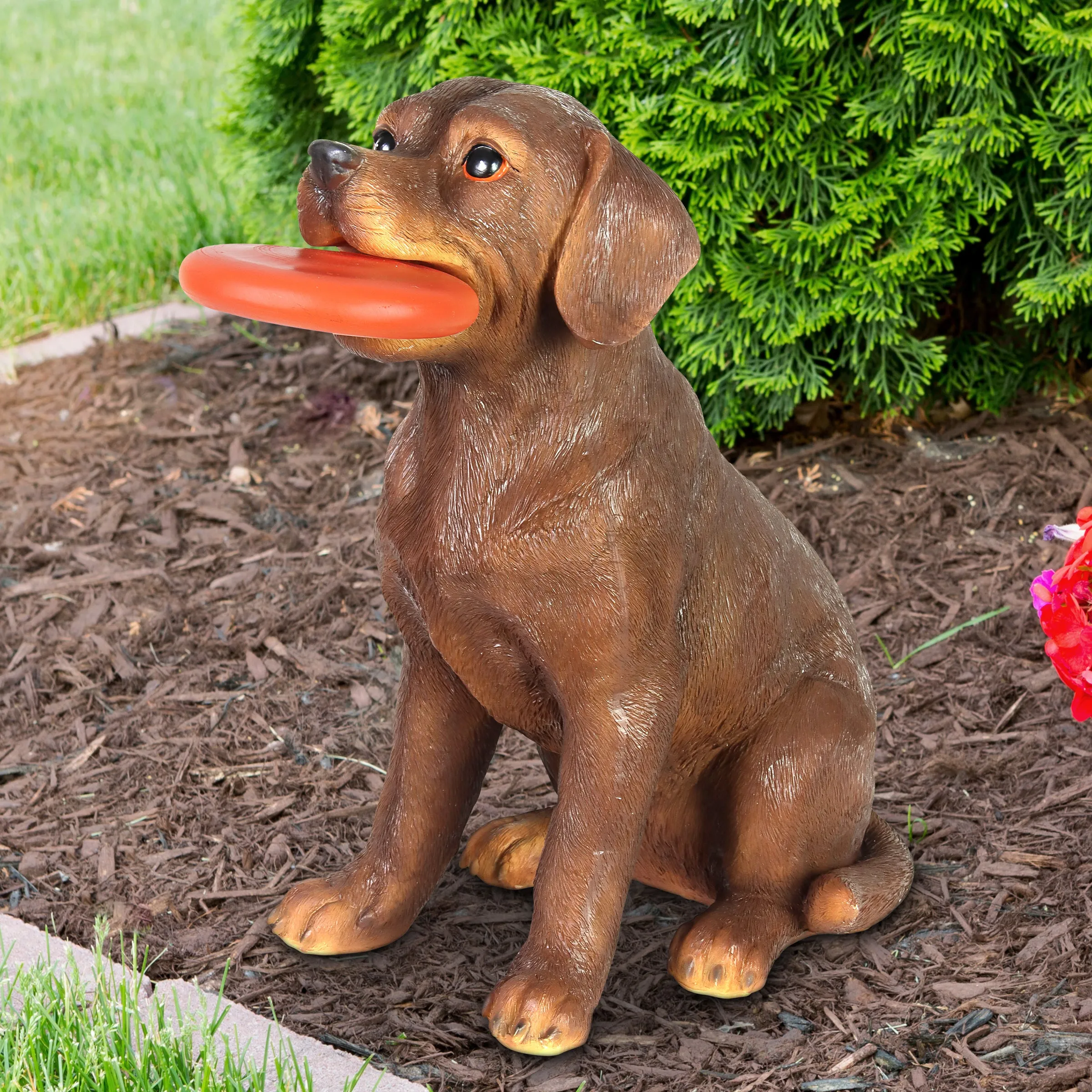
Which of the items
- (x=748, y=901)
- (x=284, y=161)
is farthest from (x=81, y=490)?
(x=748, y=901)

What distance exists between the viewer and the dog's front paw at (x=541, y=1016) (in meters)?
2.64

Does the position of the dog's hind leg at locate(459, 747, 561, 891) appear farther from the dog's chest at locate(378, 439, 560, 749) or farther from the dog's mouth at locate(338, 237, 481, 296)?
the dog's mouth at locate(338, 237, 481, 296)

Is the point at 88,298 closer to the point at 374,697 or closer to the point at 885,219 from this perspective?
the point at 374,697

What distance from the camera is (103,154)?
8641mm

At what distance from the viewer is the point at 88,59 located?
11156mm

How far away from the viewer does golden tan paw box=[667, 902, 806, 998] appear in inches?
111

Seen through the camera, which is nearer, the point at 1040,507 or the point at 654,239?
the point at 654,239

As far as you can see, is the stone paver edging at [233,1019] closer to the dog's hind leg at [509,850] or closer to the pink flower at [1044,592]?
the dog's hind leg at [509,850]

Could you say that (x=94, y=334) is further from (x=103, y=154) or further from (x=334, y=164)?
(x=334, y=164)

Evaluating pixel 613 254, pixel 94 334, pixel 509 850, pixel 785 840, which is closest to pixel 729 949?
pixel 785 840

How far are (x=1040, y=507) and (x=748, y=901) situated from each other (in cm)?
230

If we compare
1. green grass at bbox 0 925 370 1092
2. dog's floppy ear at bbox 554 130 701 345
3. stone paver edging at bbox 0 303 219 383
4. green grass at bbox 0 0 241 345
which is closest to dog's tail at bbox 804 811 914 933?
green grass at bbox 0 925 370 1092

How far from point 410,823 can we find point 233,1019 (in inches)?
20.3

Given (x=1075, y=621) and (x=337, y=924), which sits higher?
(x=1075, y=621)
